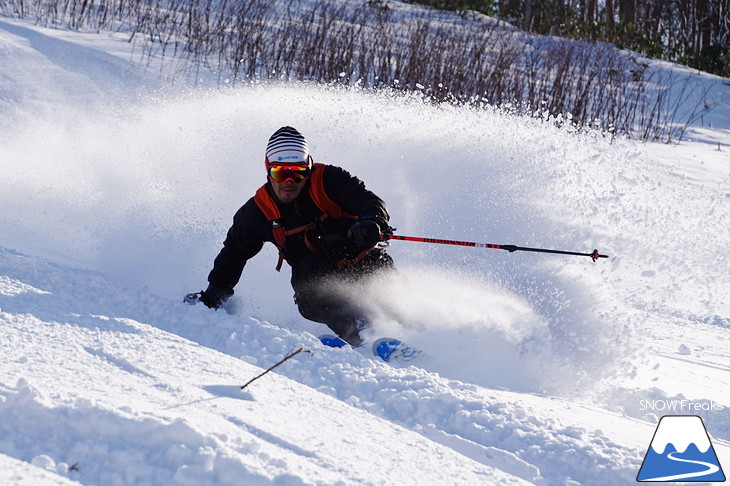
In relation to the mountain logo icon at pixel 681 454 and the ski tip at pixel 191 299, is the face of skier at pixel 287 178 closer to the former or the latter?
the ski tip at pixel 191 299

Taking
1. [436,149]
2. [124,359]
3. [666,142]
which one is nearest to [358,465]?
[124,359]

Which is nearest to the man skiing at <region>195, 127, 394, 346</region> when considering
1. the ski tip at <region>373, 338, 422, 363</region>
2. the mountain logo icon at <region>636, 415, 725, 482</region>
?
the ski tip at <region>373, 338, 422, 363</region>

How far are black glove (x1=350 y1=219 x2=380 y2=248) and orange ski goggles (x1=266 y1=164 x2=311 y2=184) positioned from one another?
1.41 ft

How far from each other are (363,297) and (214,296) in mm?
813

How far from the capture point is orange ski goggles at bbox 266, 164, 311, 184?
4020 mm

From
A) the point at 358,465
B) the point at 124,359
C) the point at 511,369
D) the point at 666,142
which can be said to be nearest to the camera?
the point at 358,465

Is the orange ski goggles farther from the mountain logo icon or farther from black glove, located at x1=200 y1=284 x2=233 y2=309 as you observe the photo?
the mountain logo icon

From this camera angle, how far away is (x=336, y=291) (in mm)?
4266

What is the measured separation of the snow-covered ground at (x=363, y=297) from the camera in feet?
7.83

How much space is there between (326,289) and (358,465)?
194 cm

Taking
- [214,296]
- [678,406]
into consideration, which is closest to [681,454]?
[678,406]

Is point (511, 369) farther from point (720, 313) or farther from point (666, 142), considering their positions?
point (666, 142)

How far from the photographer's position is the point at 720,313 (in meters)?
5.61

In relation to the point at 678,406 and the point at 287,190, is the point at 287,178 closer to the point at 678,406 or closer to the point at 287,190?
the point at 287,190
